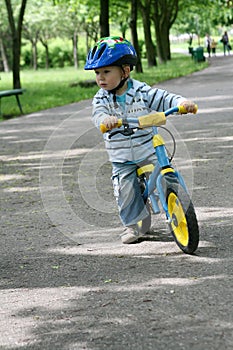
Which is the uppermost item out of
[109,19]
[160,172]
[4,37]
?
[160,172]

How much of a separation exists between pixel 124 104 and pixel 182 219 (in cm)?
98

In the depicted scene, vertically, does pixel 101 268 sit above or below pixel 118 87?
below

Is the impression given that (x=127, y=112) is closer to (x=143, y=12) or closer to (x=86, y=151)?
(x=86, y=151)

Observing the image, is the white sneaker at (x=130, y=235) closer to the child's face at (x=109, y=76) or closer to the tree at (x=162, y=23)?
the child's face at (x=109, y=76)

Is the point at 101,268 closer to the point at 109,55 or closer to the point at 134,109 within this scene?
the point at 134,109

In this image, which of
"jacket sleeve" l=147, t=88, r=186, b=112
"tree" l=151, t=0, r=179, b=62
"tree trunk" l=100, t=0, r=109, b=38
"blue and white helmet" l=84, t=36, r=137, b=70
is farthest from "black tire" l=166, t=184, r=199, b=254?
"tree" l=151, t=0, r=179, b=62

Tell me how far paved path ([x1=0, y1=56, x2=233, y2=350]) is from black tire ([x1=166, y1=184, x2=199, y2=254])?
0.38 feet

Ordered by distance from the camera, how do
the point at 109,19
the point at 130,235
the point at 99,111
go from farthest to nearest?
the point at 109,19, the point at 130,235, the point at 99,111

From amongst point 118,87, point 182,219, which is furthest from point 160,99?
point 182,219

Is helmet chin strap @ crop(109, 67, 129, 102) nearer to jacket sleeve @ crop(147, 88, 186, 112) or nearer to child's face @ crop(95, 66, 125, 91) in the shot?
child's face @ crop(95, 66, 125, 91)

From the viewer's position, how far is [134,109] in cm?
614

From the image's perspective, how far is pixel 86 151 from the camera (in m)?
12.8

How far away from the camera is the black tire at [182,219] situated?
5621 mm

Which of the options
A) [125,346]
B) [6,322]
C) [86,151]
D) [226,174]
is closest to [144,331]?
[125,346]
